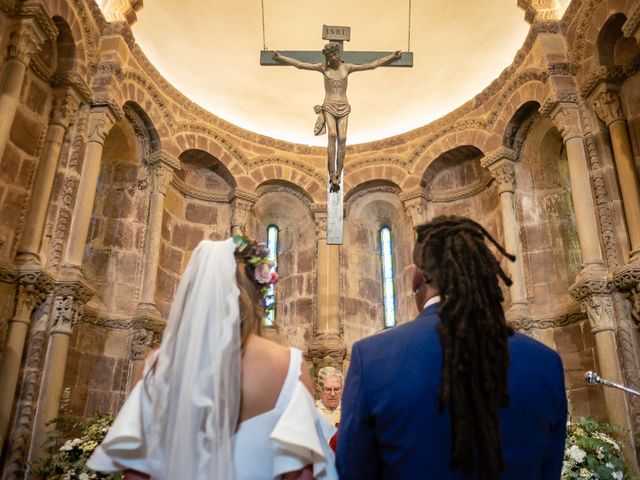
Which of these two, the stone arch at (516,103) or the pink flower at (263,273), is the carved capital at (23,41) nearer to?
the pink flower at (263,273)

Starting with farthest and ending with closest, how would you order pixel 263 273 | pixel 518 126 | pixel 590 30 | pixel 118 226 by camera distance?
pixel 518 126
pixel 118 226
pixel 590 30
pixel 263 273

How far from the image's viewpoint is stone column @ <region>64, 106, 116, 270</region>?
21.2 ft

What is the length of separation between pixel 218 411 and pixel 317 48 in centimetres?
968

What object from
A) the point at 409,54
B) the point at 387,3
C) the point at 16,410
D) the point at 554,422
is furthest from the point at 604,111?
the point at 16,410

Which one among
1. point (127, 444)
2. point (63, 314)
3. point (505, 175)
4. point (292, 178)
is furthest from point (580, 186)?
point (127, 444)

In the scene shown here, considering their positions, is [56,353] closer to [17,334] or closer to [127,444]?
[17,334]

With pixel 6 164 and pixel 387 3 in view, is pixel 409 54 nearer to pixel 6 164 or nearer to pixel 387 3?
pixel 387 3

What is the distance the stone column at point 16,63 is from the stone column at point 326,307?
5346mm

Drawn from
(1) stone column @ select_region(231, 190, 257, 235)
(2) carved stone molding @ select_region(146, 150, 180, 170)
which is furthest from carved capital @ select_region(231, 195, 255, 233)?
(2) carved stone molding @ select_region(146, 150, 180, 170)

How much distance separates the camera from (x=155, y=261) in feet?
27.0

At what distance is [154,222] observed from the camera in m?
8.41

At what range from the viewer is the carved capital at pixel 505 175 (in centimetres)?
852

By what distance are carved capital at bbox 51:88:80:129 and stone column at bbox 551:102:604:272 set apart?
6.38m

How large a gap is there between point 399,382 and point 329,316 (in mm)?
7817
